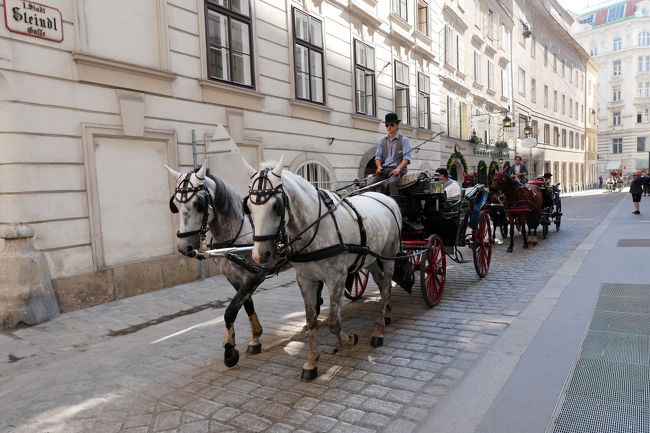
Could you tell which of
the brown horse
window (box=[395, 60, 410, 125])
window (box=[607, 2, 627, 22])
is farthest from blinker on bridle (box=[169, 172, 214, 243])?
window (box=[607, 2, 627, 22])

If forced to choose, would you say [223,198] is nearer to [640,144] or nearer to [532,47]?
[532,47]

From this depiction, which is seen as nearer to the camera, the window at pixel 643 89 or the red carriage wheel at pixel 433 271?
the red carriage wheel at pixel 433 271

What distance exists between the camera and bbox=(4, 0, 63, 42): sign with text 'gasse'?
18.8ft

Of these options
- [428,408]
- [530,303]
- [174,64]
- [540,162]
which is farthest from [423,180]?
[540,162]

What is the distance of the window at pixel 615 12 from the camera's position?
64938 mm

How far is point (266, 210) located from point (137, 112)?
5.06 meters

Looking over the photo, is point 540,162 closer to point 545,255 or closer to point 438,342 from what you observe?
point 545,255

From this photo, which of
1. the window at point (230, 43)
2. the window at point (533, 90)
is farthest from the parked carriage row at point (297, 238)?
the window at point (533, 90)

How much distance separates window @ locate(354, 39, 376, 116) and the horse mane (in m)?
9.28

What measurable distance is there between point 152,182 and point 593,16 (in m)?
82.2

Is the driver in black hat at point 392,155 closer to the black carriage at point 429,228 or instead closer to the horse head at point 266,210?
the black carriage at point 429,228

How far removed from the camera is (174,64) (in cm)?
786

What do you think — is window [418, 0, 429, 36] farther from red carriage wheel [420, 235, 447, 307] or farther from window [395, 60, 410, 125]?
red carriage wheel [420, 235, 447, 307]

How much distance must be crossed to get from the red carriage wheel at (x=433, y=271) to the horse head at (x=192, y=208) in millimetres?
2770
